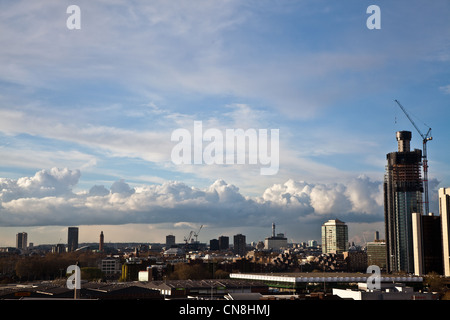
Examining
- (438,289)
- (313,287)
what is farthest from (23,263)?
(438,289)

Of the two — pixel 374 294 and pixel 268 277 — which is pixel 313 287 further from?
pixel 374 294

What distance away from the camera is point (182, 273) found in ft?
574

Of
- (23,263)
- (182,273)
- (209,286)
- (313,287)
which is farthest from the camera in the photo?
(23,263)

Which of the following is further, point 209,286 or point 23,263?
point 23,263
